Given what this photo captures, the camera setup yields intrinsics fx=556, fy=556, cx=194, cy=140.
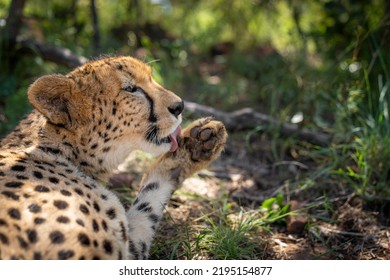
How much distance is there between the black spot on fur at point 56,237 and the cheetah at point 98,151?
25mm

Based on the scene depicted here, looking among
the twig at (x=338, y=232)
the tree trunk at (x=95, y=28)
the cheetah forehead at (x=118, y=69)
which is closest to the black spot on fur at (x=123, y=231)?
the cheetah forehead at (x=118, y=69)

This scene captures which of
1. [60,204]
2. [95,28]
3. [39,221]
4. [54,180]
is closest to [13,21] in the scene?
[95,28]

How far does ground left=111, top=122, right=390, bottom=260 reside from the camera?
3.25 m

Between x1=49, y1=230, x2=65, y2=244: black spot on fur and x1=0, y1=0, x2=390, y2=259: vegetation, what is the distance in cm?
96

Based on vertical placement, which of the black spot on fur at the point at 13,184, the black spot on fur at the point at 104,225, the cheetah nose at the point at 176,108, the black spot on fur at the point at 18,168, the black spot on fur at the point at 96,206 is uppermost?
the cheetah nose at the point at 176,108

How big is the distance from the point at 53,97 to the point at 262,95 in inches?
105

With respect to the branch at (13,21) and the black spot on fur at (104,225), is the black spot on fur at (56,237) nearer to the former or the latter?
the black spot on fur at (104,225)

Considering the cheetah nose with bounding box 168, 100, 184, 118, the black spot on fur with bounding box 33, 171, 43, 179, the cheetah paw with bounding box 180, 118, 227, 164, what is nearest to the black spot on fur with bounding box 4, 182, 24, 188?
the black spot on fur with bounding box 33, 171, 43, 179

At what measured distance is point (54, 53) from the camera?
16.2ft

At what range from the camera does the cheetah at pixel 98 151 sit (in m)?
2.49

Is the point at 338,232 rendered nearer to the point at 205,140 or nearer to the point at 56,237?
the point at 205,140

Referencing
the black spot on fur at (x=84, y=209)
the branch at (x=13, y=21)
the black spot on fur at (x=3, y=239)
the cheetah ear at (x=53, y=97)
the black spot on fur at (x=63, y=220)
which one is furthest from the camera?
the branch at (x=13, y=21)
